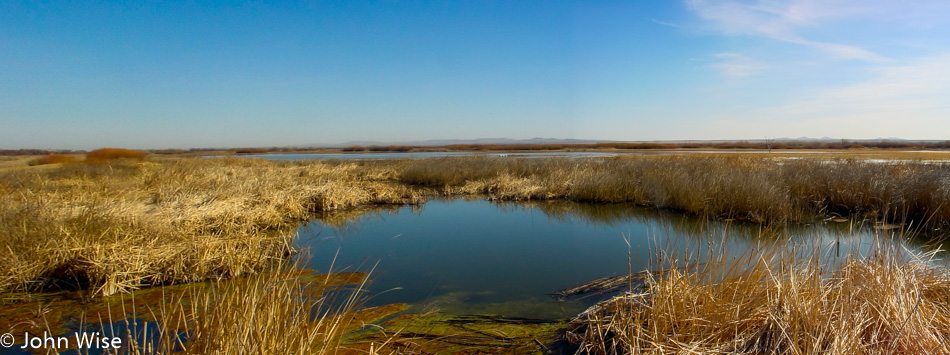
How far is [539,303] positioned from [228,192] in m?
8.51

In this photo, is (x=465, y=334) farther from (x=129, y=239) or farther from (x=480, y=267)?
(x=129, y=239)

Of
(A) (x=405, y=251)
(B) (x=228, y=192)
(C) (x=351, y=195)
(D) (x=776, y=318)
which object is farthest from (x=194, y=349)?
(C) (x=351, y=195)

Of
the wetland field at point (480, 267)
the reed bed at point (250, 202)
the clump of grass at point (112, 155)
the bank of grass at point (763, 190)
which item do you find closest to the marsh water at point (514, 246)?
the wetland field at point (480, 267)

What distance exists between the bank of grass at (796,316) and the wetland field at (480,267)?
0.02 metres

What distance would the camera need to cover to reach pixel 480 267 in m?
6.74

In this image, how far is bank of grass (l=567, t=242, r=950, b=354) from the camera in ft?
9.15

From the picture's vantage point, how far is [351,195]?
12945mm

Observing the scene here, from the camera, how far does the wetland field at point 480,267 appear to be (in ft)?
9.78

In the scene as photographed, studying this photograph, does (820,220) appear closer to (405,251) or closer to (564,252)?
(564,252)

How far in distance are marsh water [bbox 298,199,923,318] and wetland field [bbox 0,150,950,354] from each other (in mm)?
52

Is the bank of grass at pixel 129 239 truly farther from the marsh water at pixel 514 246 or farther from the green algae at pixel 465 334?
the green algae at pixel 465 334

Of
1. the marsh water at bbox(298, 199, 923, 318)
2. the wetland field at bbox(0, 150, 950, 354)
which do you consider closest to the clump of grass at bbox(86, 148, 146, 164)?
the wetland field at bbox(0, 150, 950, 354)

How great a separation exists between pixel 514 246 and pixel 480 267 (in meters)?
1.52

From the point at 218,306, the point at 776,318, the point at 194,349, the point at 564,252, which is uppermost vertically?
the point at 218,306
